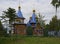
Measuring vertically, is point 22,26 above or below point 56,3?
below

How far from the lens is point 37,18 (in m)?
61.7

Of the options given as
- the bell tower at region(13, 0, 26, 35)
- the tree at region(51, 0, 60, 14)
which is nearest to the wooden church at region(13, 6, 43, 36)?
the bell tower at region(13, 0, 26, 35)

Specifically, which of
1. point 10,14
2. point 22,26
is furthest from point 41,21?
point 10,14

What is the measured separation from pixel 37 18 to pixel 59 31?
20.2 m

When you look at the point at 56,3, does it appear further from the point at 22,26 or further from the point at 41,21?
the point at 41,21

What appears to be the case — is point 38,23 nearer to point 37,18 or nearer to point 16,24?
point 37,18

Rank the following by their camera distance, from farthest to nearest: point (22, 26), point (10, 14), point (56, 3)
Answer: point (22, 26) → point (10, 14) → point (56, 3)

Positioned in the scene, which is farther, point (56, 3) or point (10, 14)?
point (10, 14)

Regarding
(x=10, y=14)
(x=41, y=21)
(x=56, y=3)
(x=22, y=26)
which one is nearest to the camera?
(x=56, y=3)

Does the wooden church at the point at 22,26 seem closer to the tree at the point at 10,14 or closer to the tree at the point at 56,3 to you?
the tree at the point at 10,14

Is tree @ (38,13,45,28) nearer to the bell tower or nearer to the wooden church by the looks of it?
the wooden church

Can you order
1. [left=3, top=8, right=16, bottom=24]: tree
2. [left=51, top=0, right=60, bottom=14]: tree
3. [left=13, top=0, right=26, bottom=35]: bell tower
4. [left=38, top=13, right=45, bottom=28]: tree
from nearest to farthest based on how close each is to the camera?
[left=51, top=0, right=60, bottom=14]: tree < [left=3, top=8, right=16, bottom=24]: tree < [left=13, top=0, right=26, bottom=35]: bell tower < [left=38, top=13, right=45, bottom=28]: tree

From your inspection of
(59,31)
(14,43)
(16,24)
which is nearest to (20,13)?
(16,24)

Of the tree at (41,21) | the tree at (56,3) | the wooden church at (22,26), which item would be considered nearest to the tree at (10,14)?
the wooden church at (22,26)
